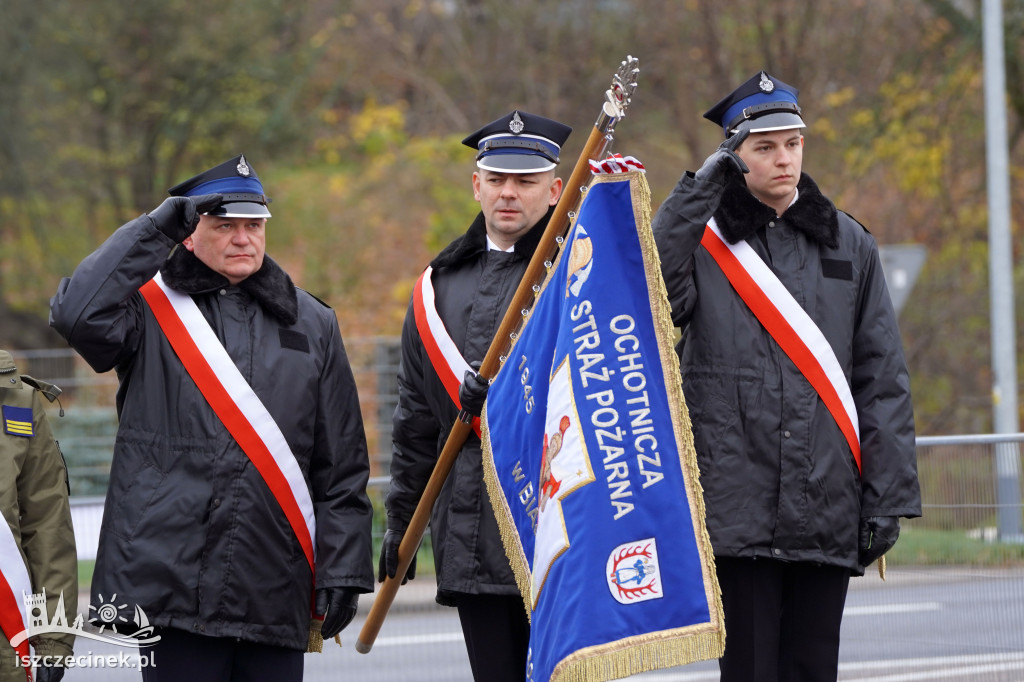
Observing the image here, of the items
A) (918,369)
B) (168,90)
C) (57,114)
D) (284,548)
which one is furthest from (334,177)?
(284,548)

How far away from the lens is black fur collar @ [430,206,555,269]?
185 inches

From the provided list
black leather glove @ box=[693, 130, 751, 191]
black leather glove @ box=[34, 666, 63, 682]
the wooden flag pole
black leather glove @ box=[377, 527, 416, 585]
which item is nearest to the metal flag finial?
the wooden flag pole

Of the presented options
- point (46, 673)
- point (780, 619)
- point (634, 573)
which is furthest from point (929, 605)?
point (46, 673)

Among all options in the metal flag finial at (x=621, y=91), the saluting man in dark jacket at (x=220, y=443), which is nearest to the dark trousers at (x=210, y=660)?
the saluting man in dark jacket at (x=220, y=443)

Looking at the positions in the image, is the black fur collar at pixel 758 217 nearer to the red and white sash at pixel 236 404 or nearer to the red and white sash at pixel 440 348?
the red and white sash at pixel 440 348

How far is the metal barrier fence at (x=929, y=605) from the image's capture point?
19.0ft

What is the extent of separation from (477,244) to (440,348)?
41 cm

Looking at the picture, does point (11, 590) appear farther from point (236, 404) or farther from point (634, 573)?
point (634, 573)

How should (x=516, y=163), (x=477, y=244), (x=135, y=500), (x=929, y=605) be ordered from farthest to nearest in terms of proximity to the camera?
(x=929, y=605), (x=477, y=244), (x=516, y=163), (x=135, y=500)

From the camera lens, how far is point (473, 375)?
14.6 ft

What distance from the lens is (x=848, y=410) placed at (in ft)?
14.3

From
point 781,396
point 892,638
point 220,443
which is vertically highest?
point 781,396

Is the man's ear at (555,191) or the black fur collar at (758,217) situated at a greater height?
the man's ear at (555,191)

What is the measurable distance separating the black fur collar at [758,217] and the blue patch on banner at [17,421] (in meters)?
2.27
